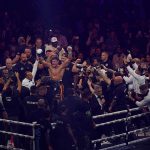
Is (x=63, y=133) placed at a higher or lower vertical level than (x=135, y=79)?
lower

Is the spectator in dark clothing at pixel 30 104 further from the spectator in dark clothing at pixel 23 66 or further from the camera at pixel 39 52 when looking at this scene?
the camera at pixel 39 52

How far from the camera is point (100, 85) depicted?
12.9 metres

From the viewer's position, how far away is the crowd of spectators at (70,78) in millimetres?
10805

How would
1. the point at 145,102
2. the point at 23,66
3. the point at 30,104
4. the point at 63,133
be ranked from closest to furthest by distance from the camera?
the point at 63,133 < the point at 30,104 < the point at 145,102 < the point at 23,66

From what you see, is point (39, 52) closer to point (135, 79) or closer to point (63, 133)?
point (135, 79)

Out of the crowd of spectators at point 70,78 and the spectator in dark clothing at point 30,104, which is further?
the spectator in dark clothing at point 30,104

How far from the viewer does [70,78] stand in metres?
Result: 13.8

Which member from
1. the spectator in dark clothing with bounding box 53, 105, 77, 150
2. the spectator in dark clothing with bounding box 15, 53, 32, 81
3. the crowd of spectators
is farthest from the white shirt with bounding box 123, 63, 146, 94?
the spectator in dark clothing with bounding box 53, 105, 77, 150

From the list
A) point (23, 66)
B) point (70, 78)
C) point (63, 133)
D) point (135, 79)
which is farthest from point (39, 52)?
point (63, 133)

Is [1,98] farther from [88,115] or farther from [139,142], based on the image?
[139,142]

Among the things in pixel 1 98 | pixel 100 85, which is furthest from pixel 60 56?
pixel 1 98

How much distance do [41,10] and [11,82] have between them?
8799mm

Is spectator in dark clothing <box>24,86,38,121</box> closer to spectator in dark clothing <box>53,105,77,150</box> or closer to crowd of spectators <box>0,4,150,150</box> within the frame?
crowd of spectators <box>0,4,150,150</box>

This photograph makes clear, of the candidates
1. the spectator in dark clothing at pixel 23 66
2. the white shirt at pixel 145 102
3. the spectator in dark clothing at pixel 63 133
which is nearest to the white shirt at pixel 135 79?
the white shirt at pixel 145 102
